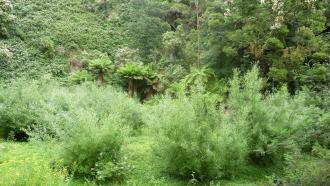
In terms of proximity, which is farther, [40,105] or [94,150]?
[40,105]

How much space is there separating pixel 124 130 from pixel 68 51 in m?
18.7

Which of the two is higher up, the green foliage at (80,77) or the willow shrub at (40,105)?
the willow shrub at (40,105)

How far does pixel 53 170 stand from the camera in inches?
306

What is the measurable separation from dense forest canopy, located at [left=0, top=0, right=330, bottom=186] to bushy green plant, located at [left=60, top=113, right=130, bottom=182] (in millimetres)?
24

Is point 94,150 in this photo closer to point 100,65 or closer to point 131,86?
point 131,86

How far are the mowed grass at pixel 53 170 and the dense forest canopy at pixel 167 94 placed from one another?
3cm

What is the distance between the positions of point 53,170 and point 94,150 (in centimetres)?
90

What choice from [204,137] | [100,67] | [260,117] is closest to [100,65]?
[100,67]

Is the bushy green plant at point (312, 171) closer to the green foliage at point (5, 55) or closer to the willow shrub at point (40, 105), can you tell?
the willow shrub at point (40, 105)

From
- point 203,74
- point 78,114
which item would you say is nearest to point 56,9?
point 203,74

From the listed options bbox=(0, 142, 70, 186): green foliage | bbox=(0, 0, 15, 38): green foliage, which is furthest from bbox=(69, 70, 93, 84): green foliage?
bbox=(0, 142, 70, 186): green foliage

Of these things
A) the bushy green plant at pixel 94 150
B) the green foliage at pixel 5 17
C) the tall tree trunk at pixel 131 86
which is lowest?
the tall tree trunk at pixel 131 86

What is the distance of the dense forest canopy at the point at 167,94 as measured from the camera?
25.9 feet

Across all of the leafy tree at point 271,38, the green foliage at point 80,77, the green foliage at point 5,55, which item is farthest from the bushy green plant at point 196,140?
the green foliage at point 5,55
